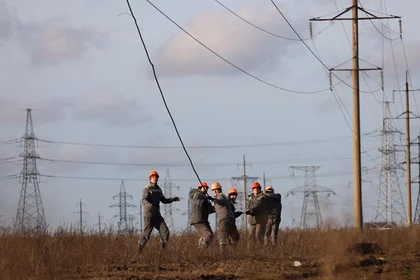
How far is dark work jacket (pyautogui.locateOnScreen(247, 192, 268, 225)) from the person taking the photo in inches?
958

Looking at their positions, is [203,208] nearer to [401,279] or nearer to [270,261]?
[270,261]

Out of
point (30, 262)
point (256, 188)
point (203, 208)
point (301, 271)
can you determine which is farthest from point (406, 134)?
point (30, 262)

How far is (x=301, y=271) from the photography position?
17.8 m

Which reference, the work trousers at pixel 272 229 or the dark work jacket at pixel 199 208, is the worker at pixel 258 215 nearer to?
the work trousers at pixel 272 229

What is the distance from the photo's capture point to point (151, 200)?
21.6 meters

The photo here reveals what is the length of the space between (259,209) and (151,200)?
383 cm

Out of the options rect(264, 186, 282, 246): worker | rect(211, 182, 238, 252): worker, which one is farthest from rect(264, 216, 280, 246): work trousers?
rect(211, 182, 238, 252): worker

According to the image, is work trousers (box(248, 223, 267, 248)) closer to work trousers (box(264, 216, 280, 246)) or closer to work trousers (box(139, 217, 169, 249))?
work trousers (box(264, 216, 280, 246))

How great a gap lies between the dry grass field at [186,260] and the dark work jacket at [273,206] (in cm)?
85

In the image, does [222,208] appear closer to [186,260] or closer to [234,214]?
[234,214]

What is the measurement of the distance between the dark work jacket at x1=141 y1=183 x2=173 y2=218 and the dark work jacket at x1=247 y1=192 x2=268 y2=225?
10.7 feet

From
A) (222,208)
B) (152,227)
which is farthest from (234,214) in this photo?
(152,227)

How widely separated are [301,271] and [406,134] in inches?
1465

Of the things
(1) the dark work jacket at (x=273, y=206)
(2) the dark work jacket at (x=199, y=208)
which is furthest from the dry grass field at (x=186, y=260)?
(1) the dark work jacket at (x=273, y=206)
